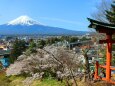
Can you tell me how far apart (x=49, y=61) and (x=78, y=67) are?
226 cm

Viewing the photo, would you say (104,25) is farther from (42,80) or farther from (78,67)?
(42,80)

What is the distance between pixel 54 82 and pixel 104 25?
9.37 metres

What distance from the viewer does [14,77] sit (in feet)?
94.5

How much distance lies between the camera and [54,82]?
19484 millimetres

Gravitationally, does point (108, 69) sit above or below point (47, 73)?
above

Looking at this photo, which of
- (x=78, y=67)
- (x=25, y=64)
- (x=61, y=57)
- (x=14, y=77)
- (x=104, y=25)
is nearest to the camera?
(x=104, y=25)

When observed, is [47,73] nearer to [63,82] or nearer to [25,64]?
[25,64]

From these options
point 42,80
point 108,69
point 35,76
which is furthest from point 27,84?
point 108,69

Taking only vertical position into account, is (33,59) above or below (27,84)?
above

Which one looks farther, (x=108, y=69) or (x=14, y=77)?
(x=14, y=77)

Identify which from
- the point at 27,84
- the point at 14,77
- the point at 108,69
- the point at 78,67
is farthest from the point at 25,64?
the point at 108,69

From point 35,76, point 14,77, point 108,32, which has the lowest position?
point 14,77

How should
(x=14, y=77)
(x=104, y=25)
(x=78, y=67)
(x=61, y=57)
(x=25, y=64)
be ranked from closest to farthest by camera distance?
(x=104, y=25) < (x=61, y=57) < (x=78, y=67) < (x=25, y=64) < (x=14, y=77)

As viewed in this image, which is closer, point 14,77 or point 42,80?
point 42,80
